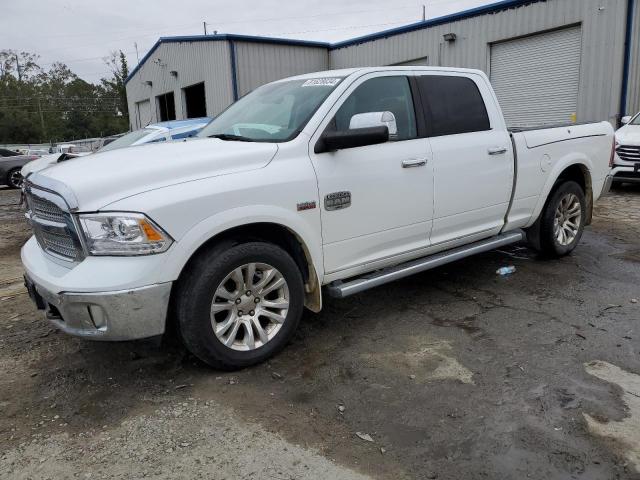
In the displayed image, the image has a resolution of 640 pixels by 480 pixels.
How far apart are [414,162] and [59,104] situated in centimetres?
8197

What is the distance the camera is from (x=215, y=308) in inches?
132

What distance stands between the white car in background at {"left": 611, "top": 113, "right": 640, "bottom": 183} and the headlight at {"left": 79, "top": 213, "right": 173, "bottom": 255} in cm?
974

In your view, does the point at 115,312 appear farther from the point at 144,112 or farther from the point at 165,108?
the point at 144,112

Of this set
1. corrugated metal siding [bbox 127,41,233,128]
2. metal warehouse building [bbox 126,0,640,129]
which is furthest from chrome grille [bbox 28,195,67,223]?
corrugated metal siding [bbox 127,41,233,128]

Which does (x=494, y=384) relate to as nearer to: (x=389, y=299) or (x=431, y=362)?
(x=431, y=362)

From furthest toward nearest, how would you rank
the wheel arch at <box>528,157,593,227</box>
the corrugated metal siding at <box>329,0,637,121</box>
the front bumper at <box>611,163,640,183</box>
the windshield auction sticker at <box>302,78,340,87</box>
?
1. the corrugated metal siding at <box>329,0,637,121</box>
2. the front bumper at <box>611,163,640,183</box>
3. the wheel arch at <box>528,157,593,227</box>
4. the windshield auction sticker at <box>302,78,340,87</box>

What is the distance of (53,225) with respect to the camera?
3355 mm

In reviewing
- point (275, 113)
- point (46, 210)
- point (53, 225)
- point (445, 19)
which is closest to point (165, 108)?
point (445, 19)

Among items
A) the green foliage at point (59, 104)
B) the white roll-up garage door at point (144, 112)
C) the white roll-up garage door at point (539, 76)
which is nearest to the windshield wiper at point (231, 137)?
the white roll-up garage door at point (539, 76)

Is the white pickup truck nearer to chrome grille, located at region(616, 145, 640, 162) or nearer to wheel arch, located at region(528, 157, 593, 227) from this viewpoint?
wheel arch, located at region(528, 157, 593, 227)

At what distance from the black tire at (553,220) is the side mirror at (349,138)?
273cm

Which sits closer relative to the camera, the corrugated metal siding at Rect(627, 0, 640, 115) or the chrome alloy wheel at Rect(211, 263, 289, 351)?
the chrome alloy wheel at Rect(211, 263, 289, 351)

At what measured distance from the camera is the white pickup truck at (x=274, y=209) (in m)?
3.09

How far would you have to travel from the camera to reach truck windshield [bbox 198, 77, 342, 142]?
12.9ft
